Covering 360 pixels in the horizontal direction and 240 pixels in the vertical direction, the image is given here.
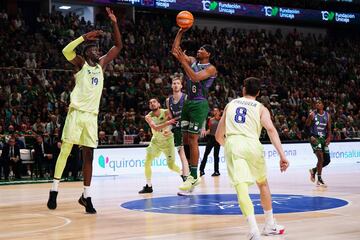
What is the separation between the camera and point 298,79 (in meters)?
30.2

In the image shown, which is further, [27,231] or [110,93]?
[110,93]

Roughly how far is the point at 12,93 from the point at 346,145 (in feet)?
39.2

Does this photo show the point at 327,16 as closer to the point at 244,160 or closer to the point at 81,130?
the point at 81,130

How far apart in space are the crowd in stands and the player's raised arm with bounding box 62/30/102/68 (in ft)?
29.1

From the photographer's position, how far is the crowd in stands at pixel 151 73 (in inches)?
773

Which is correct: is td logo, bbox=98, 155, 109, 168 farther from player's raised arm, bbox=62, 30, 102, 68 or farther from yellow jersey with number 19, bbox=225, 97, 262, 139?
yellow jersey with number 19, bbox=225, 97, 262, 139

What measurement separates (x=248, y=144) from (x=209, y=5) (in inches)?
884

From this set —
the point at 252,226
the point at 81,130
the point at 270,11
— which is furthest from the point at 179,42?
the point at 270,11

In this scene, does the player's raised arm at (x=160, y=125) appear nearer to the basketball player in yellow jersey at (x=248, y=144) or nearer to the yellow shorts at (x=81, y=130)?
the yellow shorts at (x=81, y=130)

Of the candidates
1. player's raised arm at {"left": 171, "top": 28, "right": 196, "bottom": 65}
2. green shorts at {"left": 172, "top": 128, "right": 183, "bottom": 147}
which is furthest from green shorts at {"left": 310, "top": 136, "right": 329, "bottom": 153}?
player's raised arm at {"left": 171, "top": 28, "right": 196, "bottom": 65}

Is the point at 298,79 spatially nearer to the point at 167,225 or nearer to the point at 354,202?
the point at 354,202

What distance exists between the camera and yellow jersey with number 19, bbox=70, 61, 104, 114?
327 inches

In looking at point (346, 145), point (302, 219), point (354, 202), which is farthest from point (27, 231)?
point (346, 145)

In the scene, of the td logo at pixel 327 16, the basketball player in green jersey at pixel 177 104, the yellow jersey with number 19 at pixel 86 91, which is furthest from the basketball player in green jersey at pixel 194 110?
the td logo at pixel 327 16
